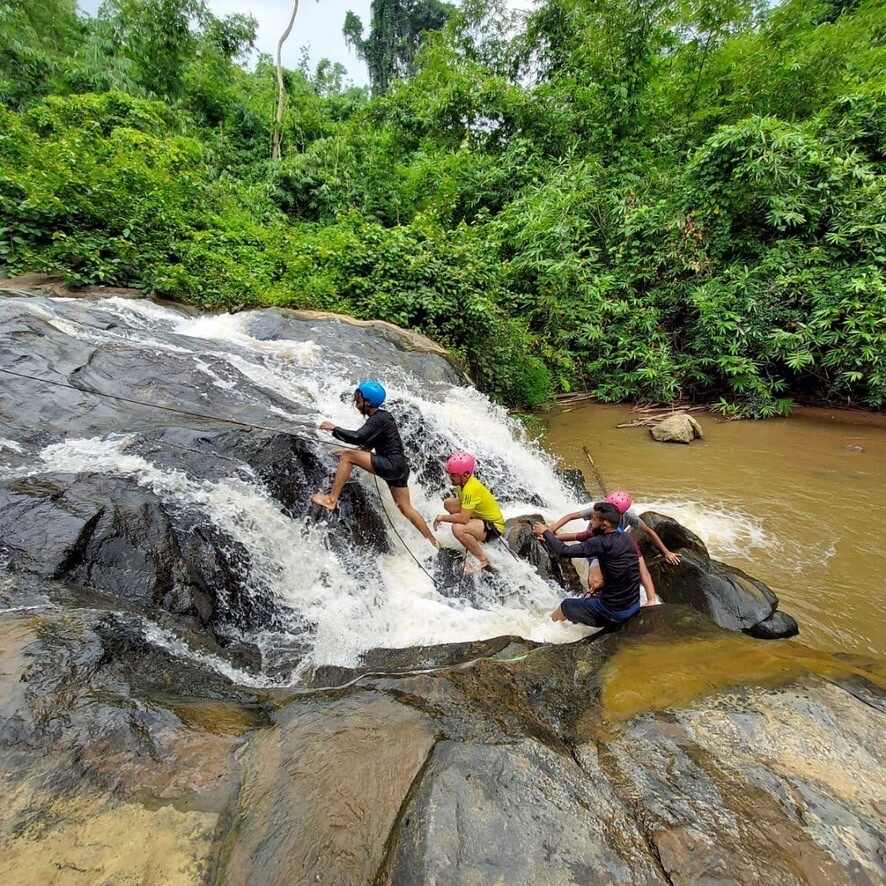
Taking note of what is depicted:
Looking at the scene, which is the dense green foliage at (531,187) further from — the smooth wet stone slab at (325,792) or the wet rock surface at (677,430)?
the smooth wet stone slab at (325,792)

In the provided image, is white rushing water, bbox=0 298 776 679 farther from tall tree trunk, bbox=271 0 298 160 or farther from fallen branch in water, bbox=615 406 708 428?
tall tree trunk, bbox=271 0 298 160

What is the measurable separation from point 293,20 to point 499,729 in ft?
82.0

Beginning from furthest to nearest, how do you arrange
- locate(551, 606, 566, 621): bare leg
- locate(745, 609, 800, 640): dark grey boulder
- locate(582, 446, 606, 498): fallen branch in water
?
locate(582, 446, 606, 498): fallen branch in water
locate(551, 606, 566, 621): bare leg
locate(745, 609, 800, 640): dark grey boulder

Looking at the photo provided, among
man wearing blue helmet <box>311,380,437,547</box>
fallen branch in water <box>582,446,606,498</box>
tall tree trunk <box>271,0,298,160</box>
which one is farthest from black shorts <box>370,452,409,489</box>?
tall tree trunk <box>271,0,298,160</box>

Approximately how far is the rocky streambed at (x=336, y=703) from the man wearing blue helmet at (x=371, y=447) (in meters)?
0.38

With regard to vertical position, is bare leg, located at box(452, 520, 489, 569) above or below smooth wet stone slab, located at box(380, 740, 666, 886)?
below

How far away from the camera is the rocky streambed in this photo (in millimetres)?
1628

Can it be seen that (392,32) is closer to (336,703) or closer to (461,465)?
(461,465)

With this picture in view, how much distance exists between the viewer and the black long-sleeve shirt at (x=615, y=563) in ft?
11.3

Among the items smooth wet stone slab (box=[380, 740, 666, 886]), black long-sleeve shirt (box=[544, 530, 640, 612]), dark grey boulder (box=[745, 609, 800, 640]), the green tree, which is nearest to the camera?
smooth wet stone slab (box=[380, 740, 666, 886])

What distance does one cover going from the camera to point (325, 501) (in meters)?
4.27

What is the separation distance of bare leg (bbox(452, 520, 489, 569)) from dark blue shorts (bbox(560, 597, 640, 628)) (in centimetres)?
100

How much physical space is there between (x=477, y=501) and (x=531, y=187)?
41.0ft

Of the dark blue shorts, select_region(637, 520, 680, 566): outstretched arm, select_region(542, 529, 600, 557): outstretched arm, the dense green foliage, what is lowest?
the dark blue shorts
